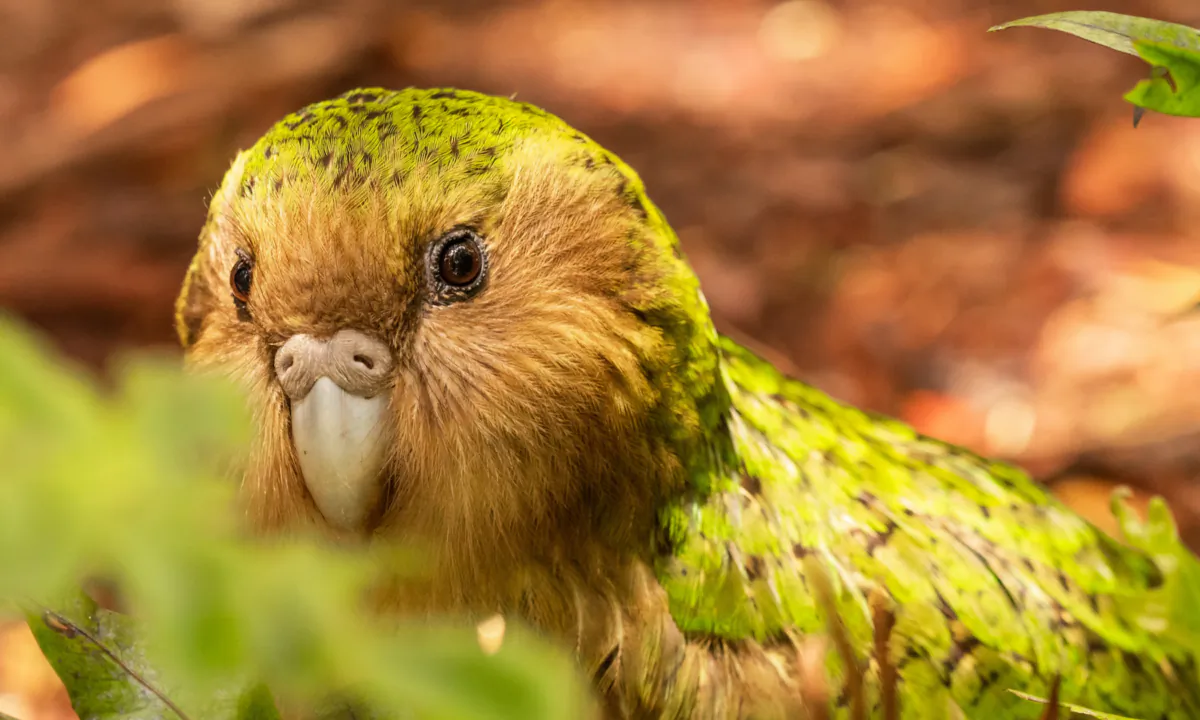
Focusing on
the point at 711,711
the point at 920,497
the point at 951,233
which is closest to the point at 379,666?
the point at 711,711

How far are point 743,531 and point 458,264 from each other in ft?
1.32

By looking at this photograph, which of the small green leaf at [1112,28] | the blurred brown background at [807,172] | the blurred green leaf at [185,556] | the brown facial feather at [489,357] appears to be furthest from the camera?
the blurred brown background at [807,172]

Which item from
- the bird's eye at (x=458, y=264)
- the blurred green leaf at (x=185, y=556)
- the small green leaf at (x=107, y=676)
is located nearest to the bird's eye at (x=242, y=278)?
the bird's eye at (x=458, y=264)

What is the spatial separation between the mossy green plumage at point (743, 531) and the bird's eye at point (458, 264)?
0.02 meters

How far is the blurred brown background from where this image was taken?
2711mm

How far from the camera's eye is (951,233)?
3.23 meters

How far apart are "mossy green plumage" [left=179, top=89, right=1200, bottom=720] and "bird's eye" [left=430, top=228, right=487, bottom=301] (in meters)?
0.02

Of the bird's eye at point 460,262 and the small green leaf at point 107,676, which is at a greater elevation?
the bird's eye at point 460,262

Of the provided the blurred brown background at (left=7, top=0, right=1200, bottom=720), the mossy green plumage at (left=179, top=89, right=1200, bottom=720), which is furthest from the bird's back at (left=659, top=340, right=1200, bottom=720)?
the blurred brown background at (left=7, top=0, right=1200, bottom=720)

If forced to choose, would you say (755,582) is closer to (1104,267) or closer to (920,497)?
(920,497)

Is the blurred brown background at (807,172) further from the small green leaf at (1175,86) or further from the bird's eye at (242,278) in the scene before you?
the small green leaf at (1175,86)

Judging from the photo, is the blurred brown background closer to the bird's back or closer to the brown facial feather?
the bird's back

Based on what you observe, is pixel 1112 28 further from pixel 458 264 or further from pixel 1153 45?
pixel 458 264

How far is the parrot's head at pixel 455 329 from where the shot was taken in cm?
104
